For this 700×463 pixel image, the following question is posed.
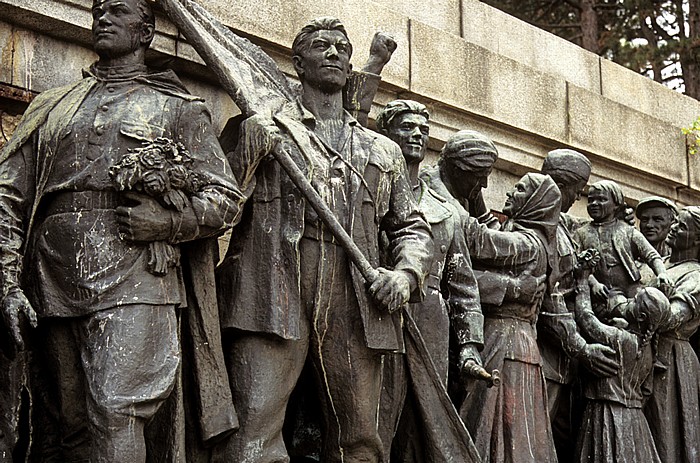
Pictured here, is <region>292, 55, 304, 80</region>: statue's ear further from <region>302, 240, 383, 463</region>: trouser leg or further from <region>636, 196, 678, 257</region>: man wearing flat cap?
<region>636, 196, 678, 257</region>: man wearing flat cap

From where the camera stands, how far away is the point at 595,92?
1302 centimetres

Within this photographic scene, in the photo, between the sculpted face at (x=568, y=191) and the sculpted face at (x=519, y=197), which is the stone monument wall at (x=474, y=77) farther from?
the sculpted face at (x=519, y=197)

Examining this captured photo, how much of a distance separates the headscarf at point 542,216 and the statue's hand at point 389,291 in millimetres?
2155

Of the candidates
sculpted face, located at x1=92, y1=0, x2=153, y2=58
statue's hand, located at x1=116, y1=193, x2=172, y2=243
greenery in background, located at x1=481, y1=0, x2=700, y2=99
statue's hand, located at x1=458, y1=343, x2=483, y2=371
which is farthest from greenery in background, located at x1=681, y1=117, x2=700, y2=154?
greenery in background, located at x1=481, y1=0, x2=700, y2=99

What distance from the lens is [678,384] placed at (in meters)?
11.3

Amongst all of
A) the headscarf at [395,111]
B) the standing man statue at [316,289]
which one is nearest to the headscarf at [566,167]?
the headscarf at [395,111]

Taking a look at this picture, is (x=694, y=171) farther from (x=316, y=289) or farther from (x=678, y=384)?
(x=316, y=289)

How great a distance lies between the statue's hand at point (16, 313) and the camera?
23.2 ft

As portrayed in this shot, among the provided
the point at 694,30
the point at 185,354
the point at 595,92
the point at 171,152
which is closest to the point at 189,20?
the point at 171,152

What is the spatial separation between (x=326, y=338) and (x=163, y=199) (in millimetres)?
1292

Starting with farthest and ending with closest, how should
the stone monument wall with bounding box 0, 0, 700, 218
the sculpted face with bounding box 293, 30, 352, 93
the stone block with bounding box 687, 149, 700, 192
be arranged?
1. the stone block with bounding box 687, 149, 700, 192
2. the stone monument wall with bounding box 0, 0, 700, 218
3. the sculpted face with bounding box 293, 30, 352, 93

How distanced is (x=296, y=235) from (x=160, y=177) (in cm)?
100

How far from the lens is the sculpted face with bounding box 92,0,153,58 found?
7824mm

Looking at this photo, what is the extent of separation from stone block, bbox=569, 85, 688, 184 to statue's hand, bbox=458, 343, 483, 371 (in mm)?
3663
